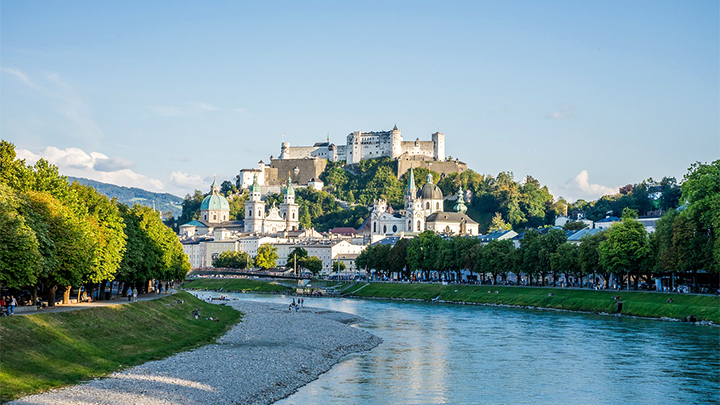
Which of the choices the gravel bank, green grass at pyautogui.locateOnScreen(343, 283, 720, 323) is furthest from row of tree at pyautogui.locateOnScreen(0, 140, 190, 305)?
green grass at pyautogui.locateOnScreen(343, 283, 720, 323)

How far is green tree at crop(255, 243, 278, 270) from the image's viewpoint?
16538cm

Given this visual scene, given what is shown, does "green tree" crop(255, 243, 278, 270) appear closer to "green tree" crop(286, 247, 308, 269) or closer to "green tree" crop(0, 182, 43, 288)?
"green tree" crop(286, 247, 308, 269)

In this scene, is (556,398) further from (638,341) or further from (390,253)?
(390,253)

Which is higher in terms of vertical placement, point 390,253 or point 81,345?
point 390,253

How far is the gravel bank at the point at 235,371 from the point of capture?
94.0ft

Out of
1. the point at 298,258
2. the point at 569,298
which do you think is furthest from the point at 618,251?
the point at 298,258

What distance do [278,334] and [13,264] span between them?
21.7 metres

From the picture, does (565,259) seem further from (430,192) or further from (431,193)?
(430,192)

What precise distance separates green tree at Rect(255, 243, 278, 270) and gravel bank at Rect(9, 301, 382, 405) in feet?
355

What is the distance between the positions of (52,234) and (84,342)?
644 centimetres

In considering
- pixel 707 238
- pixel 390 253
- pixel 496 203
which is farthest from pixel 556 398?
pixel 496 203

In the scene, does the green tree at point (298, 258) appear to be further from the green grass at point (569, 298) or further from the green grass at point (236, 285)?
the green grass at point (569, 298)

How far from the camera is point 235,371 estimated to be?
35.5m

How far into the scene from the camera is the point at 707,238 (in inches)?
2418
